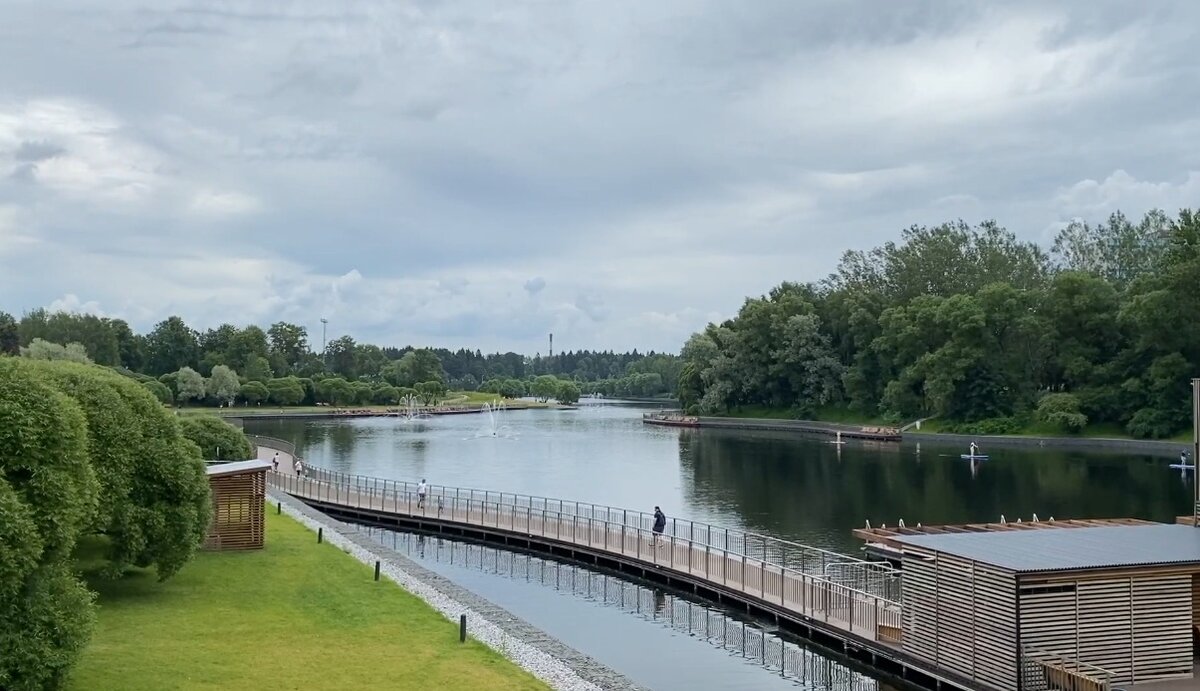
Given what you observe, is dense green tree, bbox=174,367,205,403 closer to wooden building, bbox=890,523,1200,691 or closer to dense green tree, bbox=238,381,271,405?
dense green tree, bbox=238,381,271,405

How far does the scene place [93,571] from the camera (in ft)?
85.7

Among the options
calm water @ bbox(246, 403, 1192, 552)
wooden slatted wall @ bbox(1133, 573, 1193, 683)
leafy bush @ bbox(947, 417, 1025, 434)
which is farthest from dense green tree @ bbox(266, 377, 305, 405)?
wooden slatted wall @ bbox(1133, 573, 1193, 683)

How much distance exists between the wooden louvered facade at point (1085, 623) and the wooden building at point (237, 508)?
21.7 meters

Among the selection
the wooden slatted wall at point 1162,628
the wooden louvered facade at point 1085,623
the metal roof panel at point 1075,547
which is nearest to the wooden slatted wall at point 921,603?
the metal roof panel at point 1075,547

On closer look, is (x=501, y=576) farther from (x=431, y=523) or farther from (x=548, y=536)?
(x=431, y=523)

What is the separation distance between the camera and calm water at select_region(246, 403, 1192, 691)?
2712 cm

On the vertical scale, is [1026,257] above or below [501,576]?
above

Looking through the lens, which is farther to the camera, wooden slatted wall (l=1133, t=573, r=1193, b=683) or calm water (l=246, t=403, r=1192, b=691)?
calm water (l=246, t=403, r=1192, b=691)

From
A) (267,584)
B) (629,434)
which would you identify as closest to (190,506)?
(267,584)

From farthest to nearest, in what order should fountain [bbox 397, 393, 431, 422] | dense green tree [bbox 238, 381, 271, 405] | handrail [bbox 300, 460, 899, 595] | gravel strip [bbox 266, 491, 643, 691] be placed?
dense green tree [bbox 238, 381, 271, 405] → fountain [bbox 397, 393, 431, 422] → handrail [bbox 300, 460, 899, 595] → gravel strip [bbox 266, 491, 643, 691]

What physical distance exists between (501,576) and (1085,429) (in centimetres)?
6935

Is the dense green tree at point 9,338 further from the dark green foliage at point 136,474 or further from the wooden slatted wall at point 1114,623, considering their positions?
the wooden slatted wall at point 1114,623

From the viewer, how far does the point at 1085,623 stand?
19.5 metres

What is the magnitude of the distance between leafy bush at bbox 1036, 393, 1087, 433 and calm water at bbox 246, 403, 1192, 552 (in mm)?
7175
